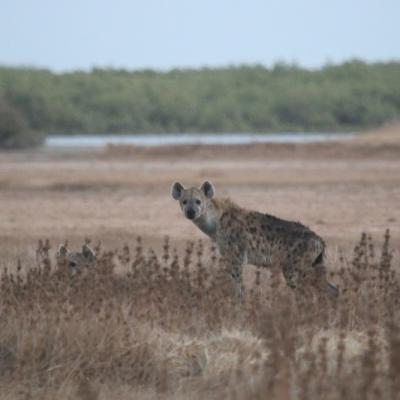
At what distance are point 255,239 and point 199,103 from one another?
45.8m

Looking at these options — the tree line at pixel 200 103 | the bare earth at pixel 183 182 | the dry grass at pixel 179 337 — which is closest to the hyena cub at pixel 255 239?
the dry grass at pixel 179 337

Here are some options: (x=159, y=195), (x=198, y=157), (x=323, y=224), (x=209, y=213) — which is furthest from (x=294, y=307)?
(x=198, y=157)

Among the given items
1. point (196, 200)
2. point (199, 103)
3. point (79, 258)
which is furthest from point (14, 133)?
point (79, 258)

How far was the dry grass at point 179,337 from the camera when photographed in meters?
9.46

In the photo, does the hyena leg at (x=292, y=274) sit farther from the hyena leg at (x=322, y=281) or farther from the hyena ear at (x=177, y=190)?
the hyena ear at (x=177, y=190)

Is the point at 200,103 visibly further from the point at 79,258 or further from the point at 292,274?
the point at 292,274

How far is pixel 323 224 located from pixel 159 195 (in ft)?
17.1

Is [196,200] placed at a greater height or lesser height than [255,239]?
greater

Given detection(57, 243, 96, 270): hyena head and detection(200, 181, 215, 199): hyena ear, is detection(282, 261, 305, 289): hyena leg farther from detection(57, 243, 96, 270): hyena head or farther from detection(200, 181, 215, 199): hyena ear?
detection(57, 243, 96, 270): hyena head

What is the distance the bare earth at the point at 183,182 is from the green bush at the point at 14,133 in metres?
2.21

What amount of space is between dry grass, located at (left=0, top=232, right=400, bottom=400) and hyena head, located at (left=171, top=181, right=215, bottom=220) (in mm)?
1745

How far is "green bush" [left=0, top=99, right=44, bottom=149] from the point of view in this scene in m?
40.5

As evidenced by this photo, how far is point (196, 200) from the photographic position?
13.7 m

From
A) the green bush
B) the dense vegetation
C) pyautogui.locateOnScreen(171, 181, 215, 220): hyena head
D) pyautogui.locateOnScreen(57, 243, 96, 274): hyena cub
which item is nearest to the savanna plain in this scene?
pyautogui.locateOnScreen(57, 243, 96, 274): hyena cub
